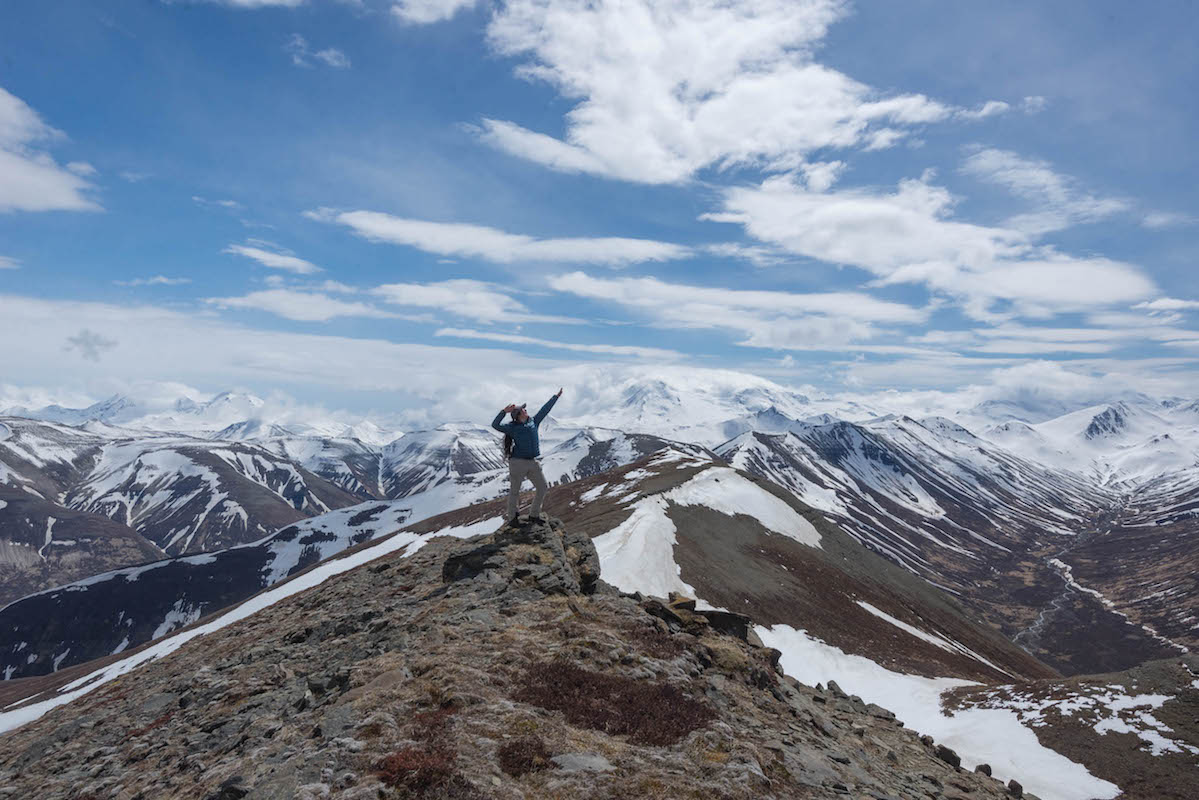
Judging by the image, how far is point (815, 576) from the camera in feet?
226

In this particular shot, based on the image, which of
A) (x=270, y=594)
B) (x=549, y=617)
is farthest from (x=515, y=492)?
(x=270, y=594)

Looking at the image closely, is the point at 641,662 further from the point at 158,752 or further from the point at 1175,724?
the point at 1175,724

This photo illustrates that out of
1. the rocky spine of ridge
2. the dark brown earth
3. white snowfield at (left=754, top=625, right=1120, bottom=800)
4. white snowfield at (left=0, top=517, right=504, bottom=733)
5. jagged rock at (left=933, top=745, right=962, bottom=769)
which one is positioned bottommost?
white snowfield at (left=0, top=517, right=504, bottom=733)

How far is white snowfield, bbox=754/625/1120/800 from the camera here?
29688 mm

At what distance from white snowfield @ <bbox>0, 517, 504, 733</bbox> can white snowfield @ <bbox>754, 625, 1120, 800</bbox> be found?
3973 cm

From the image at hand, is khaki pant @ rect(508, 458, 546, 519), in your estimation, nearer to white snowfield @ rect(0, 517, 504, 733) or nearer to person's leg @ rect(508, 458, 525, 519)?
person's leg @ rect(508, 458, 525, 519)

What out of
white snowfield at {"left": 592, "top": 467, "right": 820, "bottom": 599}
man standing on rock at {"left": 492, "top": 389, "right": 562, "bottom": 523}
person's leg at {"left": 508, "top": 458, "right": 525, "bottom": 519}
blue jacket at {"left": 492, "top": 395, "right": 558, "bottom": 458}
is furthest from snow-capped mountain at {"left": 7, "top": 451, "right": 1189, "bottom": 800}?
blue jacket at {"left": 492, "top": 395, "right": 558, "bottom": 458}

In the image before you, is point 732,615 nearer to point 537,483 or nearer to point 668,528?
point 537,483

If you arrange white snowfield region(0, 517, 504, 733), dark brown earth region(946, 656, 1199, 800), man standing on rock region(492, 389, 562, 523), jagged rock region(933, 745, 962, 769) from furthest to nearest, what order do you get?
white snowfield region(0, 517, 504, 733)
dark brown earth region(946, 656, 1199, 800)
man standing on rock region(492, 389, 562, 523)
jagged rock region(933, 745, 962, 769)

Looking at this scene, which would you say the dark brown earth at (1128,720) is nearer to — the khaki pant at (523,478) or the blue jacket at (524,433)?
the khaki pant at (523,478)

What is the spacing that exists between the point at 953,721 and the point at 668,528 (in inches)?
1216

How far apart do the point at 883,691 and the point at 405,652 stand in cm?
4223

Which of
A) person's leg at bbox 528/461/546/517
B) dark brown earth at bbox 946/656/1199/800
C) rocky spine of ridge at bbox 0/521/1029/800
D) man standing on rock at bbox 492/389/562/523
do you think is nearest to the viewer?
rocky spine of ridge at bbox 0/521/1029/800

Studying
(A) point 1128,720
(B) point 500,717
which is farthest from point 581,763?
(A) point 1128,720
